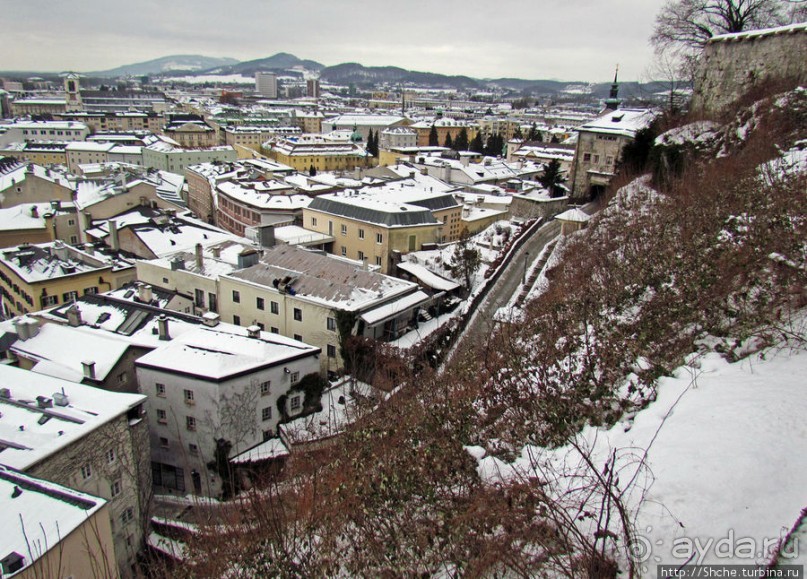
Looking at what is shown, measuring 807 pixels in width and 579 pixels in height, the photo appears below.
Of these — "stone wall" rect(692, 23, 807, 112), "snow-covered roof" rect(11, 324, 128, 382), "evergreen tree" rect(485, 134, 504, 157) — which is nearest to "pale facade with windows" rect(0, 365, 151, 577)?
"snow-covered roof" rect(11, 324, 128, 382)

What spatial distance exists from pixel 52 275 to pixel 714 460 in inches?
1281

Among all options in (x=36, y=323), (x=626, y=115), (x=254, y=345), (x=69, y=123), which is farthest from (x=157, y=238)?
(x=69, y=123)

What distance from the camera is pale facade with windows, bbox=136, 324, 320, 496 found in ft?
57.1

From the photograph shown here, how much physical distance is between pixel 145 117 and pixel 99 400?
415 feet

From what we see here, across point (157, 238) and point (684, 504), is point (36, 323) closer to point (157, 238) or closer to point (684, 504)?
point (157, 238)

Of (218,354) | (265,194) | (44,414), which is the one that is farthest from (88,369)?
(265,194)

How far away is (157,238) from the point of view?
107ft

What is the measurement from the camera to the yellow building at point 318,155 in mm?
82438

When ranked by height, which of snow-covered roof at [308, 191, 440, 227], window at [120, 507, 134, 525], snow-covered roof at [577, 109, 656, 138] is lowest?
window at [120, 507, 134, 525]

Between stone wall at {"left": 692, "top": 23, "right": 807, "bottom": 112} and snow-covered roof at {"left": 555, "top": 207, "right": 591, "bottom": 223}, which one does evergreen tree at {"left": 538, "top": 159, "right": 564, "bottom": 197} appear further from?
stone wall at {"left": 692, "top": 23, "right": 807, "bottom": 112}

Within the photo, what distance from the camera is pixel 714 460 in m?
6.01

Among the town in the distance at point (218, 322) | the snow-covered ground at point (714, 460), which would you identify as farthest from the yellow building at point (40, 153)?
the snow-covered ground at point (714, 460)

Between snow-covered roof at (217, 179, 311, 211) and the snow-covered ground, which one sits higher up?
the snow-covered ground

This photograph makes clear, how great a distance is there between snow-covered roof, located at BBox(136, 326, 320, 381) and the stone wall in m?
21.2
